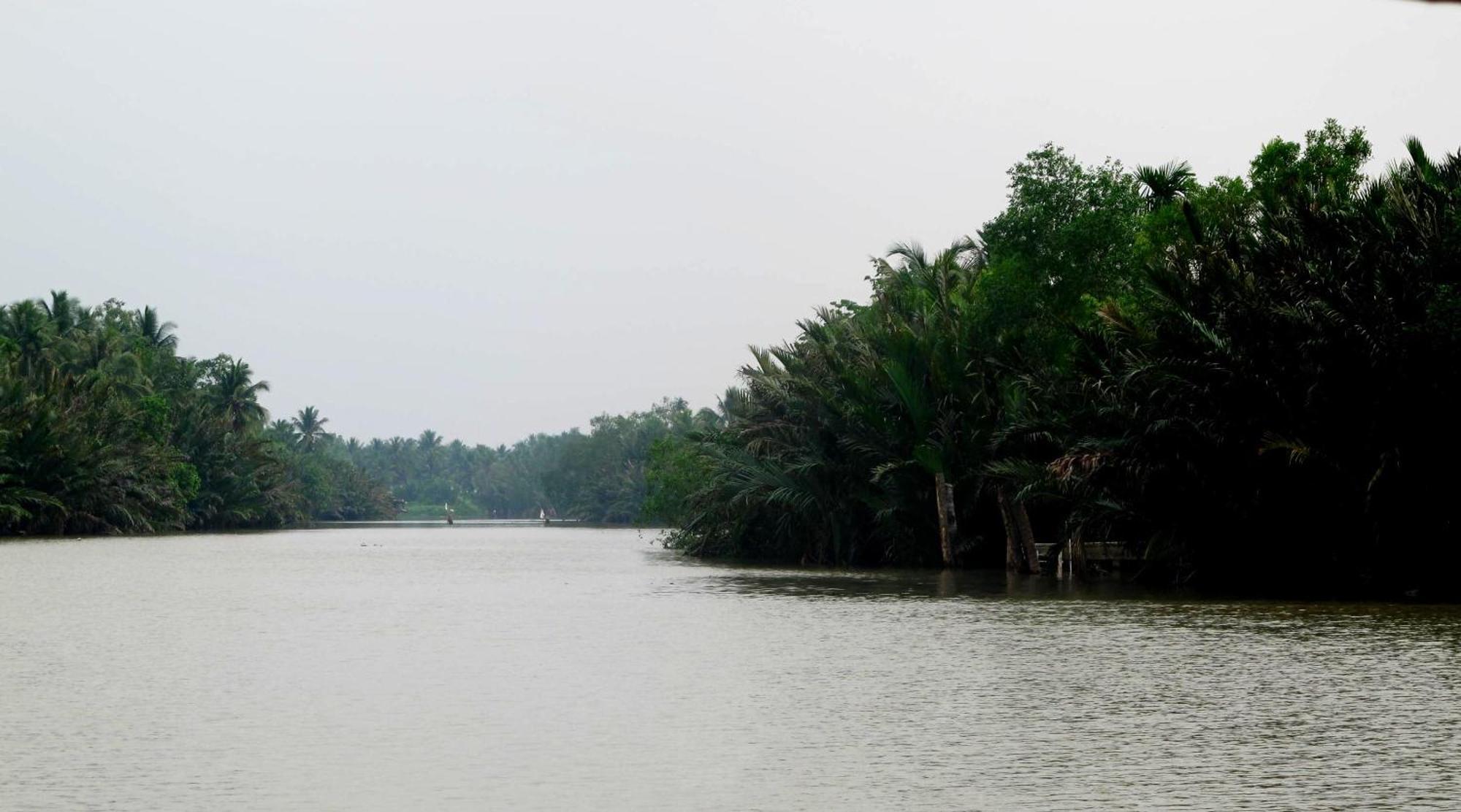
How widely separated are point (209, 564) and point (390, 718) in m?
29.1

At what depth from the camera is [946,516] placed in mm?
34875

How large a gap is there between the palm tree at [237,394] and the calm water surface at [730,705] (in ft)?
265

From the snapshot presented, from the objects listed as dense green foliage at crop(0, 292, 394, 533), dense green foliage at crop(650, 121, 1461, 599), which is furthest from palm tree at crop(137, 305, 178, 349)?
dense green foliage at crop(650, 121, 1461, 599)

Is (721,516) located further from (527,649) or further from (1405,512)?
(527,649)

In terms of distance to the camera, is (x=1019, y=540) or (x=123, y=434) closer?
(x=1019, y=540)

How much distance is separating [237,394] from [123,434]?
31798mm

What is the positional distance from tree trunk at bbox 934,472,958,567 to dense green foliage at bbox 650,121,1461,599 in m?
0.07

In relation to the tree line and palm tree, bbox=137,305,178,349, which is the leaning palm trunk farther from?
palm tree, bbox=137,305,178,349

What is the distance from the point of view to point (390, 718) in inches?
444

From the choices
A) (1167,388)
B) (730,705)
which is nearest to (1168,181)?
(1167,388)

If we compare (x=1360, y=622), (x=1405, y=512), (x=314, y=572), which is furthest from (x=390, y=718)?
(x=314, y=572)

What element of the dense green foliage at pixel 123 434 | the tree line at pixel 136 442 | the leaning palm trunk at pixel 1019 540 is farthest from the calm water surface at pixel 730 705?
the dense green foliage at pixel 123 434

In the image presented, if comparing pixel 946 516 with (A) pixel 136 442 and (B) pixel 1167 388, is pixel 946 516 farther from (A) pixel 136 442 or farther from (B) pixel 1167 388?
(A) pixel 136 442

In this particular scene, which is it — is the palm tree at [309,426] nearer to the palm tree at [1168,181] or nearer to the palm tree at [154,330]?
the palm tree at [154,330]
